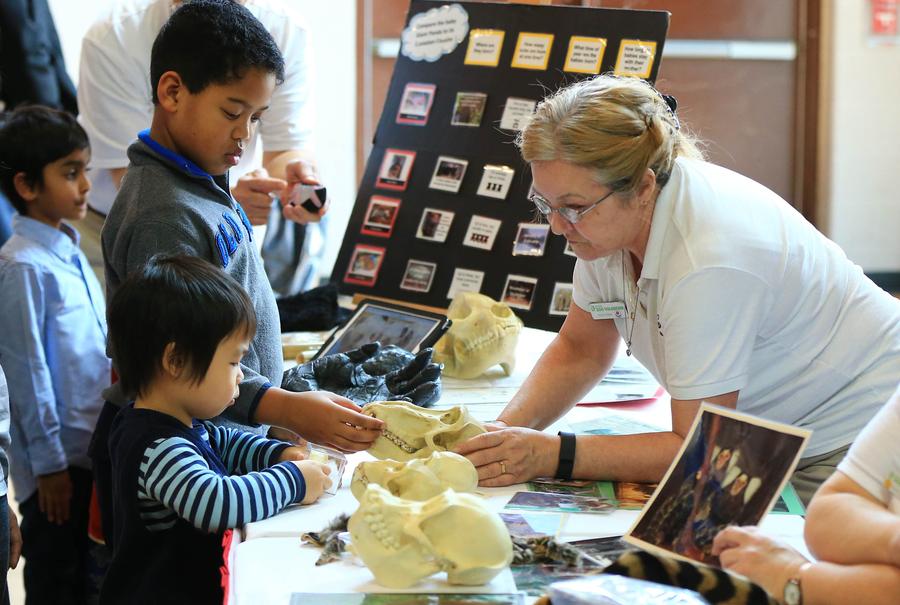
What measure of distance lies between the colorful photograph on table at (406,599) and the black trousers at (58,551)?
1.68 metres

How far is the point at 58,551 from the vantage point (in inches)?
110

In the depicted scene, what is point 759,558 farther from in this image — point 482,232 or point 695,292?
point 482,232

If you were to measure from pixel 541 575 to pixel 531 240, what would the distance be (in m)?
1.79

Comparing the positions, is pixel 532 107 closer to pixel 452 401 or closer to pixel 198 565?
pixel 452 401

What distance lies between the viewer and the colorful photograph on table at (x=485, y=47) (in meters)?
3.24

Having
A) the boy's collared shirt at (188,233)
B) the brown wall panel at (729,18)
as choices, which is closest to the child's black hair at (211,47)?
the boy's collared shirt at (188,233)

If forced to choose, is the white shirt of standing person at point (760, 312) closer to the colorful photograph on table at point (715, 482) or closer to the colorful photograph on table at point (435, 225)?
the colorful photograph on table at point (715, 482)

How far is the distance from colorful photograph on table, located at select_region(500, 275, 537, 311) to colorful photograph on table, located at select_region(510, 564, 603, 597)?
1.67 m

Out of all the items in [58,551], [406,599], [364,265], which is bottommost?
[58,551]

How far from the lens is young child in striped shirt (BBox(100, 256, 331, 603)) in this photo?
1565mm

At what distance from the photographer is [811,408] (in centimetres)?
186

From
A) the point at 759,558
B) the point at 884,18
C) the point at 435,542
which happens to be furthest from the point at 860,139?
the point at 435,542

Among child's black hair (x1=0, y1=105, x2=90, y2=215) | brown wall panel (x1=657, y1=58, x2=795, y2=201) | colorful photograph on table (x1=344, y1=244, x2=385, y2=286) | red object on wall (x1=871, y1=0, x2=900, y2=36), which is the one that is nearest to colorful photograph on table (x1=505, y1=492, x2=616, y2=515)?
colorful photograph on table (x1=344, y1=244, x2=385, y2=286)

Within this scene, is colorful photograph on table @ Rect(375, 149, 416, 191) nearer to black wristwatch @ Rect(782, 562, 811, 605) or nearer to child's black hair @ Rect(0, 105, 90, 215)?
child's black hair @ Rect(0, 105, 90, 215)
